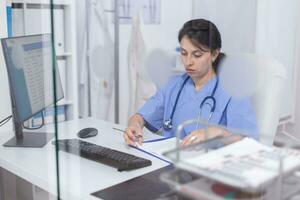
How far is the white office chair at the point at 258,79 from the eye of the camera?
3.73 feet

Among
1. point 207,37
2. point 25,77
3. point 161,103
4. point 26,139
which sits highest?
point 207,37

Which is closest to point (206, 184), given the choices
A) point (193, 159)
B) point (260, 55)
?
point (193, 159)

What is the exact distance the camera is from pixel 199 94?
1.26 meters

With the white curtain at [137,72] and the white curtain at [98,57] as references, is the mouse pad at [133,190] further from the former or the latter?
the white curtain at [98,57]

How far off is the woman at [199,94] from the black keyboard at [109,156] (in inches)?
4.8

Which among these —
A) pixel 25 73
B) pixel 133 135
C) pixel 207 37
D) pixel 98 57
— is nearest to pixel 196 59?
pixel 207 37

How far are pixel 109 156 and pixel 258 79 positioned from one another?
531mm

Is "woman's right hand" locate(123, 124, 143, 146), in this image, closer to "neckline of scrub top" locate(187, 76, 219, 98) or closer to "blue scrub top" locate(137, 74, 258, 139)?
"blue scrub top" locate(137, 74, 258, 139)

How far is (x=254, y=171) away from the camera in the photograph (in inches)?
21.0

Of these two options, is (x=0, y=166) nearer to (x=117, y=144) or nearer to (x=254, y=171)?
(x=117, y=144)

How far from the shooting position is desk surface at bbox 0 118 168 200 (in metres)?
0.86

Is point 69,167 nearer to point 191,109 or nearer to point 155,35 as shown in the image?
point 191,109

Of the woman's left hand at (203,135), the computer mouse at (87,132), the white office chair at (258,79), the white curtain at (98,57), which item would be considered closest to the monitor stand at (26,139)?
the computer mouse at (87,132)

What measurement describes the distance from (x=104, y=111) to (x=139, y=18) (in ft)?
2.26
